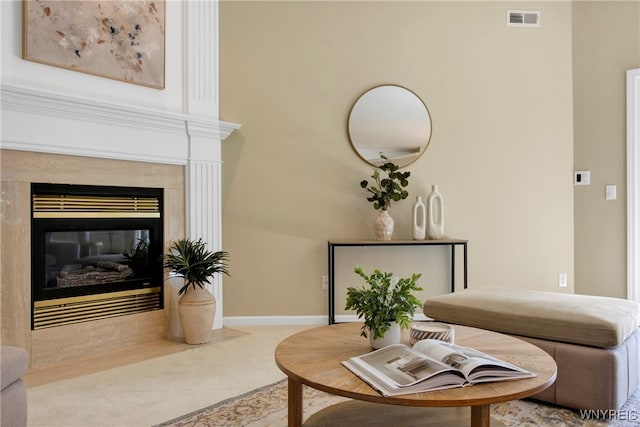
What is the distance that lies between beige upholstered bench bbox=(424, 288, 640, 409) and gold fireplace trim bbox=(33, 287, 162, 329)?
238 cm

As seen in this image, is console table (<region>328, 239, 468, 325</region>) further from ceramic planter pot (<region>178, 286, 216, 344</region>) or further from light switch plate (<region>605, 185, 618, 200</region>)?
light switch plate (<region>605, 185, 618, 200</region>)

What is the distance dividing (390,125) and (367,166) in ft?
1.41

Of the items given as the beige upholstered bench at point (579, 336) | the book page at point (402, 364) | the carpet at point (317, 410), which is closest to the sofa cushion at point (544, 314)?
the beige upholstered bench at point (579, 336)

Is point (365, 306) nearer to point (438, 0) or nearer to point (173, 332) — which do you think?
point (173, 332)

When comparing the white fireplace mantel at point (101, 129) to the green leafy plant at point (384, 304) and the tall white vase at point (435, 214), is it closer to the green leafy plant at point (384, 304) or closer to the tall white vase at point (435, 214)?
the tall white vase at point (435, 214)

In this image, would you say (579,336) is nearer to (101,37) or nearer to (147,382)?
(147,382)

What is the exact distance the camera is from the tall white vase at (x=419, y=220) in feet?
13.2

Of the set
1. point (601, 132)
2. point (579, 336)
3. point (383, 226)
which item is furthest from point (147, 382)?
point (601, 132)

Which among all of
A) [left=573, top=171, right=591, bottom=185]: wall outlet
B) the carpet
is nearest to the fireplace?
the carpet

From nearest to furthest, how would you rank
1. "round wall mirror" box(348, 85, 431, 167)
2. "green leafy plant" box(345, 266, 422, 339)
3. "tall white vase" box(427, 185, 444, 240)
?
1. "green leafy plant" box(345, 266, 422, 339)
2. "tall white vase" box(427, 185, 444, 240)
3. "round wall mirror" box(348, 85, 431, 167)

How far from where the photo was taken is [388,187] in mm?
3990

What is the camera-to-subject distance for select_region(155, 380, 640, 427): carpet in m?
2.08

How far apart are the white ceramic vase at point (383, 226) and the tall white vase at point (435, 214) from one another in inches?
14.5

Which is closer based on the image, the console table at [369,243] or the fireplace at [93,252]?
the fireplace at [93,252]
